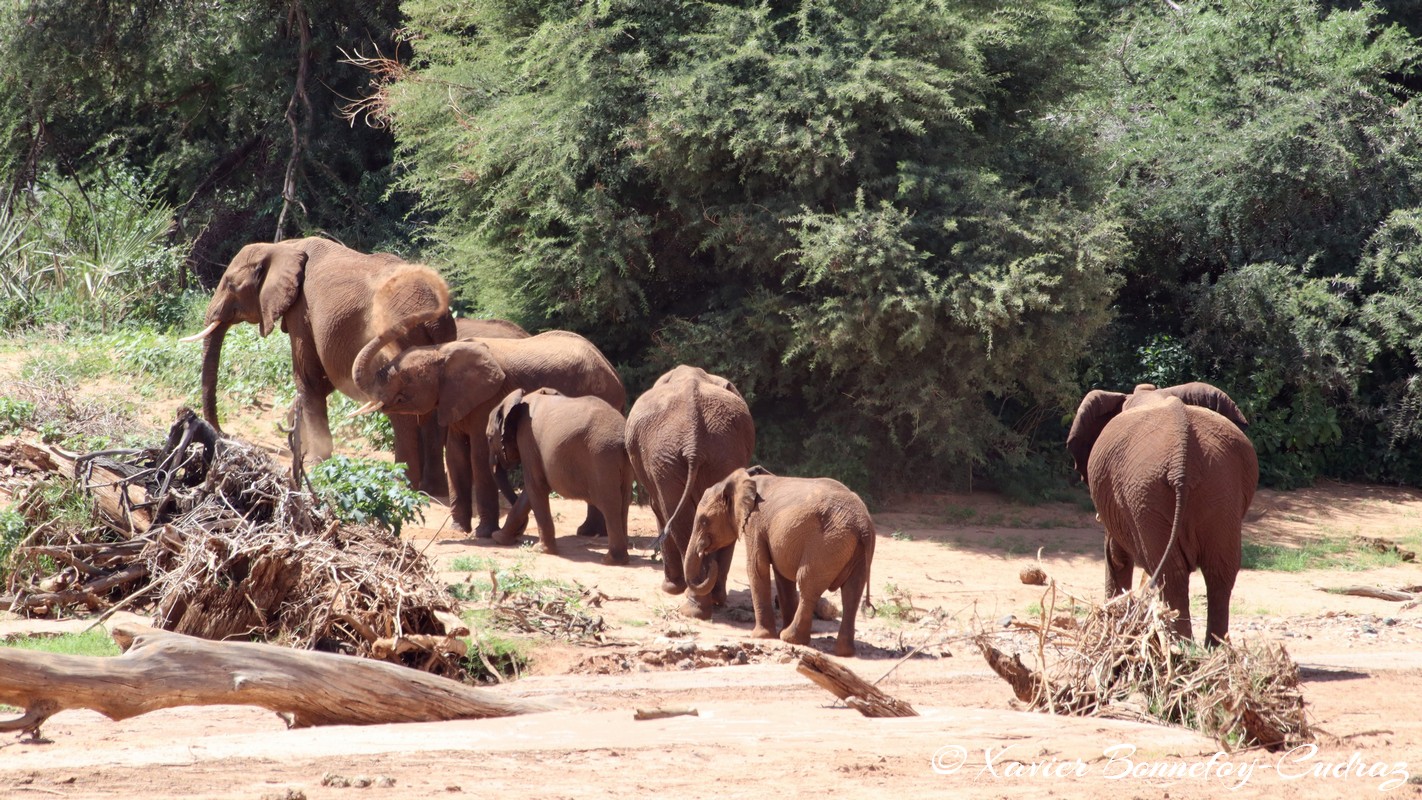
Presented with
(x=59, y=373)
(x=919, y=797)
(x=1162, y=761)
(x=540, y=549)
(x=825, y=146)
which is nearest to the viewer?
(x=919, y=797)

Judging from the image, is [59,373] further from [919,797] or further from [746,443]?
[919,797]

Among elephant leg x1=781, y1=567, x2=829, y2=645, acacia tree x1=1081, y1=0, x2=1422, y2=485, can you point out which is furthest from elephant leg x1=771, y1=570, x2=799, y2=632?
acacia tree x1=1081, y1=0, x2=1422, y2=485

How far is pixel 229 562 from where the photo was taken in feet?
25.9

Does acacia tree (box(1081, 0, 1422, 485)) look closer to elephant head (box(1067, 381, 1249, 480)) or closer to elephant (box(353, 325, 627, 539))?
elephant (box(353, 325, 627, 539))

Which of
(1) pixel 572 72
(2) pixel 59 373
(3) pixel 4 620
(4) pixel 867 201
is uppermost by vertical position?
(1) pixel 572 72

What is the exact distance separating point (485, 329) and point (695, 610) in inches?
192

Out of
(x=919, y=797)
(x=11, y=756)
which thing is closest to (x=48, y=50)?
(x=11, y=756)

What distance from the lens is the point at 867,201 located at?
→ 1423 centimetres

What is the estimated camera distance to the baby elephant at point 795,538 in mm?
8344

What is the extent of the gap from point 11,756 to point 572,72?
10.1 metres

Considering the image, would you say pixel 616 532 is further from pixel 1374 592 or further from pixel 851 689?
pixel 1374 592

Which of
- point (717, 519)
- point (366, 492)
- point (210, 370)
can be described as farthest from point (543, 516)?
point (210, 370)

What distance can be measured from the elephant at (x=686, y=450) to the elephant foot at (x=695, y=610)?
169 millimetres

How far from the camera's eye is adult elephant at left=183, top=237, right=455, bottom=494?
12.6m
